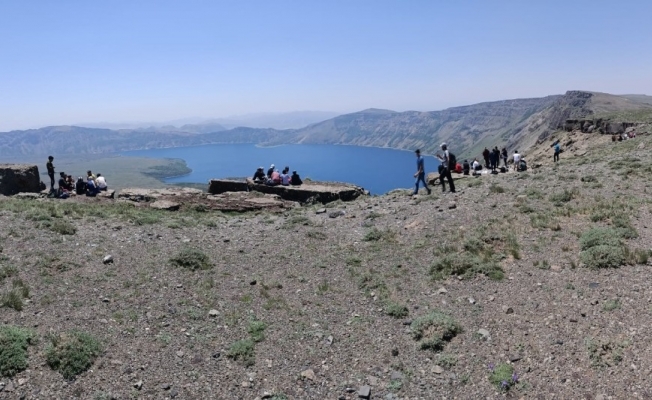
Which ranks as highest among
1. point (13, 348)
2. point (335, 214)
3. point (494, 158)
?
point (494, 158)

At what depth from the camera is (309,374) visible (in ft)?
32.0

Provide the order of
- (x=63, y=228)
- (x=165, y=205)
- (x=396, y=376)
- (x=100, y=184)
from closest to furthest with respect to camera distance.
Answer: (x=396, y=376) → (x=63, y=228) → (x=165, y=205) → (x=100, y=184)

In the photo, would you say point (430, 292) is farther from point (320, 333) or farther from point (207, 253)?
point (207, 253)

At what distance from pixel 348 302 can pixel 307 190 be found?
1692cm

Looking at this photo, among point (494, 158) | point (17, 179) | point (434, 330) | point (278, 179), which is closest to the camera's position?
point (434, 330)

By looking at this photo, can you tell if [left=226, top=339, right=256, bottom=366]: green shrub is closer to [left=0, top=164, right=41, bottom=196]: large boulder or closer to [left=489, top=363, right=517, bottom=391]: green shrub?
[left=489, top=363, right=517, bottom=391]: green shrub

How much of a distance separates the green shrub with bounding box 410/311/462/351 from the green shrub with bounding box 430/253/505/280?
263 cm

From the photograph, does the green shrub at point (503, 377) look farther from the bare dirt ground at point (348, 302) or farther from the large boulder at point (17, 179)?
the large boulder at point (17, 179)

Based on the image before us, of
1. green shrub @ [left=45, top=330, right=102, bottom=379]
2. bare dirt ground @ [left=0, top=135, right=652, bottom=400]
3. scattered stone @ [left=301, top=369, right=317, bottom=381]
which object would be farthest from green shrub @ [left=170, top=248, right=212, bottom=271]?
scattered stone @ [left=301, top=369, right=317, bottom=381]

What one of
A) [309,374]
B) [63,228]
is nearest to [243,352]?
[309,374]

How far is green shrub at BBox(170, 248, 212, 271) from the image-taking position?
14.9 meters

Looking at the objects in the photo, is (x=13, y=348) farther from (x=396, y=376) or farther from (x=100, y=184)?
(x=100, y=184)

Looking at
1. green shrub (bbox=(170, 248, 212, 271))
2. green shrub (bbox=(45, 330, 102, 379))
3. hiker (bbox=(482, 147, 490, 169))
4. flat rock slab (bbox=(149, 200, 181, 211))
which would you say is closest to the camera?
green shrub (bbox=(45, 330, 102, 379))

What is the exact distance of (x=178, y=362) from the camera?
33.1ft
